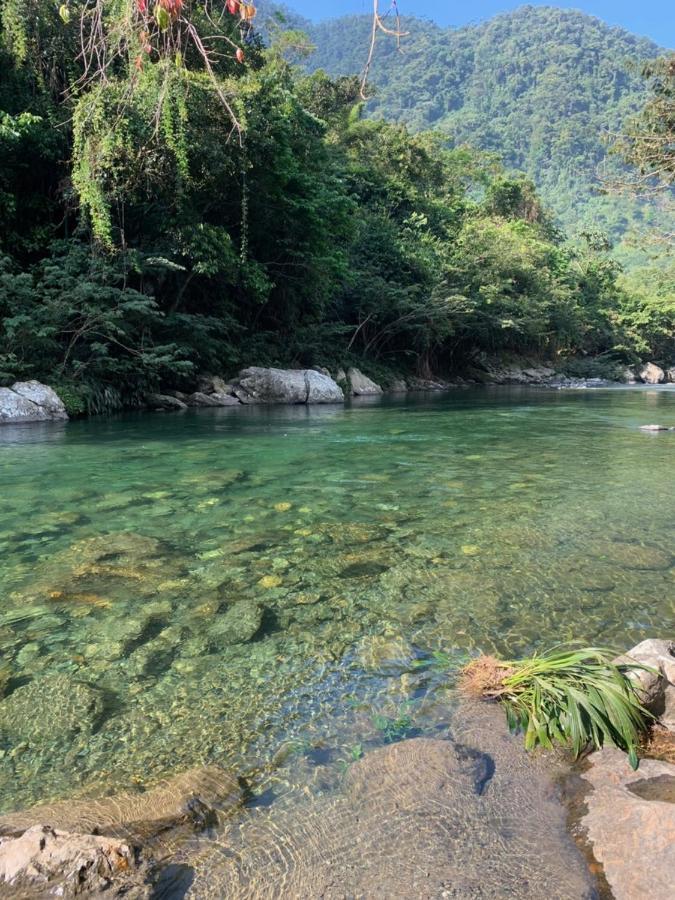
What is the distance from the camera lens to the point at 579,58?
131250 mm

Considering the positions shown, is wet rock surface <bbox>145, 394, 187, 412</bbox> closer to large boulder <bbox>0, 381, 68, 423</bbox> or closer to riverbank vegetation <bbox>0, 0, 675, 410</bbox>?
riverbank vegetation <bbox>0, 0, 675, 410</bbox>

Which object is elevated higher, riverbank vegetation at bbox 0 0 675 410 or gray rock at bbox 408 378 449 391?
riverbank vegetation at bbox 0 0 675 410

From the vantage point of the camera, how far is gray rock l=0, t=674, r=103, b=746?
2.25 metres

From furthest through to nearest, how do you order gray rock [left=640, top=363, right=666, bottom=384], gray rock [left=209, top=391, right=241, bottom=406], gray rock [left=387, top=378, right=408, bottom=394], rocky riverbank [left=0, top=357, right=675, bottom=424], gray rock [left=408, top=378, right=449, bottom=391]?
gray rock [left=640, top=363, right=666, bottom=384]
gray rock [left=408, top=378, right=449, bottom=391]
gray rock [left=387, top=378, right=408, bottom=394]
gray rock [left=209, top=391, right=241, bottom=406]
rocky riverbank [left=0, top=357, right=675, bottom=424]

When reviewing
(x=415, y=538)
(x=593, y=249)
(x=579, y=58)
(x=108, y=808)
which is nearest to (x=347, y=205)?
(x=415, y=538)

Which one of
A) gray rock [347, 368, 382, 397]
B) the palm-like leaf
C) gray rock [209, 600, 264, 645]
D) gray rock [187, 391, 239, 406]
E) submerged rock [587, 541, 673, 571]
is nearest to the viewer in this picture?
the palm-like leaf

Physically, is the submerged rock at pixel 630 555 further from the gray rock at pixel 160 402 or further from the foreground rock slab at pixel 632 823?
the gray rock at pixel 160 402

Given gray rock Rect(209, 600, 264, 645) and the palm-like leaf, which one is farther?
gray rock Rect(209, 600, 264, 645)

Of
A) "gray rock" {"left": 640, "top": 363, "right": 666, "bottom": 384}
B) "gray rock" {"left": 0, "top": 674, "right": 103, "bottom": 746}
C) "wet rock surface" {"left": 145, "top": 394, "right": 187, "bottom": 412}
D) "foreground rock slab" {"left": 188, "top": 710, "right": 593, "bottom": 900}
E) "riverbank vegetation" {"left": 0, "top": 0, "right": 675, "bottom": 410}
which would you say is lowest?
"foreground rock slab" {"left": 188, "top": 710, "right": 593, "bottom": 900}

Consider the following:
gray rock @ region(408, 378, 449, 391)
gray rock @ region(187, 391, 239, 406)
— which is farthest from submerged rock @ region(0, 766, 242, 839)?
gray rock @ region(408, 378, 449, 391)

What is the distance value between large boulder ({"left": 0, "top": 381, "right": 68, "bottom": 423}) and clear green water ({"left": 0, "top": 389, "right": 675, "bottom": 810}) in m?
4.67

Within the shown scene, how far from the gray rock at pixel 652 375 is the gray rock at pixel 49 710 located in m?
43.7

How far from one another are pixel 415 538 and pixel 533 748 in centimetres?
246

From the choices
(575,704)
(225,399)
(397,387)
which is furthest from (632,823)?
(397,387)
